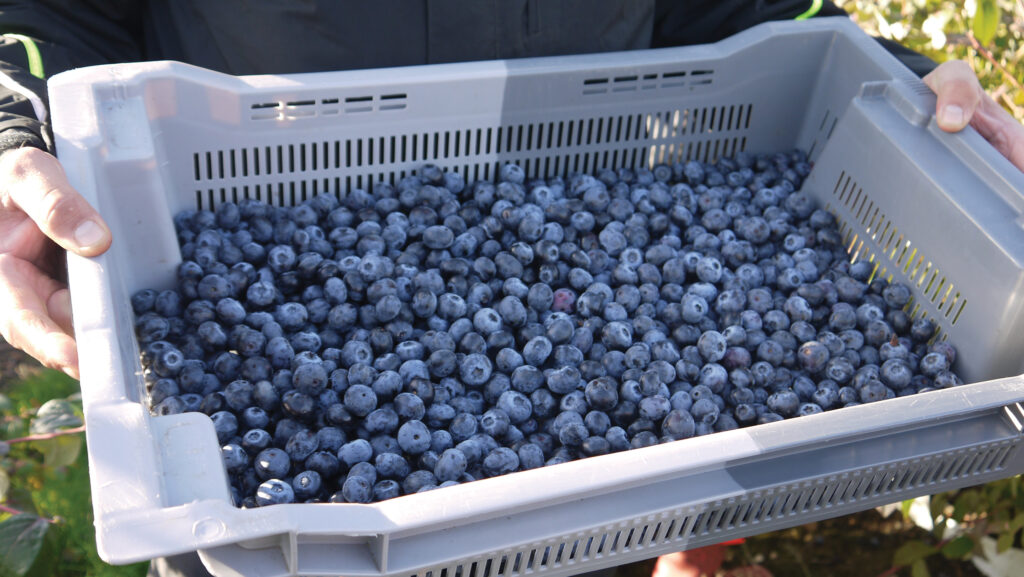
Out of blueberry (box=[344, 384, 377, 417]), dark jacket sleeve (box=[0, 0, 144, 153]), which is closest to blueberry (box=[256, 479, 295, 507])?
blueberry (box=[344, 384, 377, 417])

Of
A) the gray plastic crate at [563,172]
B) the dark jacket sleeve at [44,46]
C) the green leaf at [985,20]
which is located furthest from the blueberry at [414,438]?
the green leaf at [985,20]

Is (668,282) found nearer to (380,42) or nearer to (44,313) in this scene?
(380,42)

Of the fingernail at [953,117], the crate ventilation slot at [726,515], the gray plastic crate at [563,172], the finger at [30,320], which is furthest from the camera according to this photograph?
the fingernail at [953,117]

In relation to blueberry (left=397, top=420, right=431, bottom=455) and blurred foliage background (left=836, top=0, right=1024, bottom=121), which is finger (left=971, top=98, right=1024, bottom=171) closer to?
blurred foliage background (left=836, top=0, right=1024, bottom=121)

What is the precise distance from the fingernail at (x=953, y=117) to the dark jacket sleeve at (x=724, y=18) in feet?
0.95

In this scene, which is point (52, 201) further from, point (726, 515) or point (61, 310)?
point (726, 515)

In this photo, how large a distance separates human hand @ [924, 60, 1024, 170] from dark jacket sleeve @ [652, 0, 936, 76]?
0.19 meters

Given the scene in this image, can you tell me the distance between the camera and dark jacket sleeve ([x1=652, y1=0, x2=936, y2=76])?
176cm

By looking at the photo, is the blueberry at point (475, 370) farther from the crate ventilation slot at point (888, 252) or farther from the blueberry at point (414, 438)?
the crate ventilation slot at point (888, 252)

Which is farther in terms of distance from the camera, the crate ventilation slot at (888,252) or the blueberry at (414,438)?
the crate ventilation slot at (888,252)

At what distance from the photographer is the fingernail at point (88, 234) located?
103cm

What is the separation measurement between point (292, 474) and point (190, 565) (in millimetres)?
273

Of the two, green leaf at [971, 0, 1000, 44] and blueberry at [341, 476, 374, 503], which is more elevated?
green leaf at [971, 0, 1000, 44]

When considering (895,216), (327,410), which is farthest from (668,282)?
(327,410)
